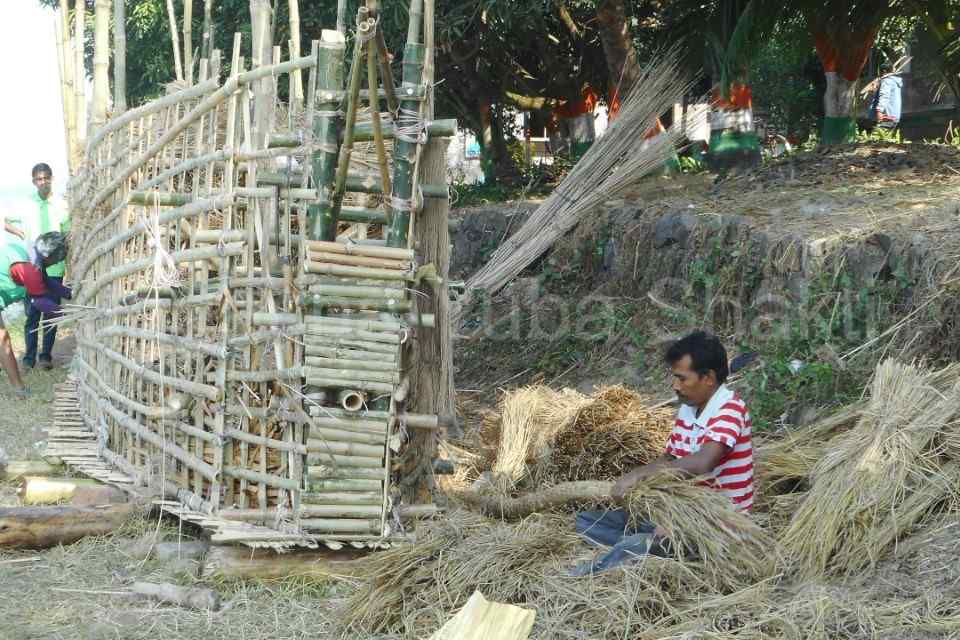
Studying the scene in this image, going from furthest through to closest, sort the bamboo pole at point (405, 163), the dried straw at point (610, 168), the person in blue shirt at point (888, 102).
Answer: the person in blue shirt at point (888, 102)
the dried straw at point (610, 168)
the bamboo pole at point (405, 163)


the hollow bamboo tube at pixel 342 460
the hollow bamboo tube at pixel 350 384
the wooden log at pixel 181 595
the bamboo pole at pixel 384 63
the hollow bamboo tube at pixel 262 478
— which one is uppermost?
the bamboo pole at pixel 384 63

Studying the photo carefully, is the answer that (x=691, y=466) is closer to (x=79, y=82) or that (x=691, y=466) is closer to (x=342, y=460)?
(x=342, y=460)

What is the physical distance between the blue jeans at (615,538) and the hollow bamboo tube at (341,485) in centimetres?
82

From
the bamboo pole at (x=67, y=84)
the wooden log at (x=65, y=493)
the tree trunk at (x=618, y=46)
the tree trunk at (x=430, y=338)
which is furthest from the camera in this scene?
the tree trunk at (x=618, y=46)

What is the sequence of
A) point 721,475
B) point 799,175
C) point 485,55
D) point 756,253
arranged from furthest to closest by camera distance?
point 485,55
point 799,175
point 756,253
point 721,475

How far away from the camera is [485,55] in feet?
39.0

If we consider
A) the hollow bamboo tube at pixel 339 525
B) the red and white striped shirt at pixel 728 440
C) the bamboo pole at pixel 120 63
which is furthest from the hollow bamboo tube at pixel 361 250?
the bamboo pole at pixel 120 63

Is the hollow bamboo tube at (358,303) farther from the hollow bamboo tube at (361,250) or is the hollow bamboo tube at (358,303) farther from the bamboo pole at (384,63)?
the bamboo pole at (384,63)

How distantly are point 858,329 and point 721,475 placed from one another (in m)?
2.18

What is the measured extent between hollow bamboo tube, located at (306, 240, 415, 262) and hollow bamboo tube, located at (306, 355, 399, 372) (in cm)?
40

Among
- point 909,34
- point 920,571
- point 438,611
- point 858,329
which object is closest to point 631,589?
point 438,611

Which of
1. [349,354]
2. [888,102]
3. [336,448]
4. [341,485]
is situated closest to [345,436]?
[336,448]

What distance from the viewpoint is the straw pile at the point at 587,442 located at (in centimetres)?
457

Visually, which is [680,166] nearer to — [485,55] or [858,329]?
[485,55]
